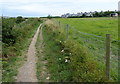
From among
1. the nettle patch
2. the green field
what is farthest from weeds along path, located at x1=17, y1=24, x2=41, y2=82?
the green field

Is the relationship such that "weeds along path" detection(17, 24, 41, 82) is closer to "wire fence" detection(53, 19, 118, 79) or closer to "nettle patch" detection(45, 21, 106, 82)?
"nettle patch" detection(45, 21, 106, 82)

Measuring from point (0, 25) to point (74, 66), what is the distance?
24.5ft

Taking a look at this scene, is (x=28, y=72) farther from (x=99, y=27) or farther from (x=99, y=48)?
(x=99, y=27)

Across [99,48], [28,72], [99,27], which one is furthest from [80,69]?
[99,27]

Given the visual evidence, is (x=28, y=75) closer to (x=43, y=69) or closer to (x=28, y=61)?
(x=43, y=69)

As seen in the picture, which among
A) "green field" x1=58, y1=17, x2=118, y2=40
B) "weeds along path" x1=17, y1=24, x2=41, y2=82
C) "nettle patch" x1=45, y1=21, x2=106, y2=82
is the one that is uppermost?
"green field" x1=58, y1=17, x2=118, y2=40

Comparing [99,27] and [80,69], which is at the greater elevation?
[99,27]

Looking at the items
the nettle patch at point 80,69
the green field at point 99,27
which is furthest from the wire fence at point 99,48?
the green field at point 99,27

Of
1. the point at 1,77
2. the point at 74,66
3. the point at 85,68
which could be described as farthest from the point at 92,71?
the point at 1,77

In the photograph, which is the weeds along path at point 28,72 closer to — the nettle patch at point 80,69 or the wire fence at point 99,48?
the nettle patch at point 80,69

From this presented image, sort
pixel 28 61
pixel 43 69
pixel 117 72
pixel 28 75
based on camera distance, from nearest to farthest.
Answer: pixel 117 72
pixel 28 75
pixel 43 69
pixel 28 61

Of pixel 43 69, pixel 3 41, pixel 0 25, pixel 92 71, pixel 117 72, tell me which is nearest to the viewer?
pixel 92 71

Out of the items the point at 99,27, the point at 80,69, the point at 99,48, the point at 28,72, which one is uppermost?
the point at 99,27

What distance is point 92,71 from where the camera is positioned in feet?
17.6
